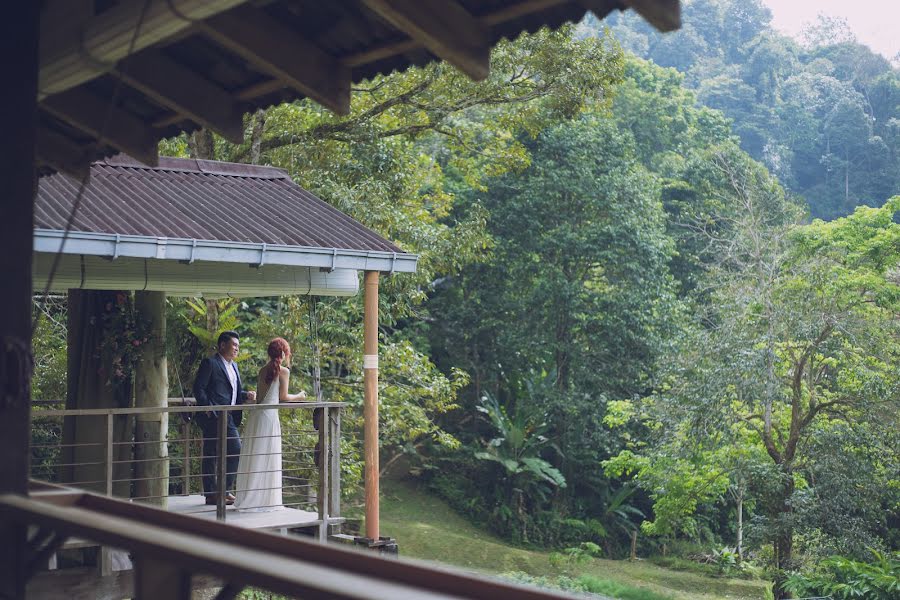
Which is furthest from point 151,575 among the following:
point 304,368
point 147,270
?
point 304,368

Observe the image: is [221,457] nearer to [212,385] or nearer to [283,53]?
[212,385]

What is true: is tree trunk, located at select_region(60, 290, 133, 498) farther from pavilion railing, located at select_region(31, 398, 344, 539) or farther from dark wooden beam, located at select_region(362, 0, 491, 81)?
dark wooden beam, located at select_region(362, 0, 491, 81)

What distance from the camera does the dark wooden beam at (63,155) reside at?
16.0 feet

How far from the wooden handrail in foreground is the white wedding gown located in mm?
5439

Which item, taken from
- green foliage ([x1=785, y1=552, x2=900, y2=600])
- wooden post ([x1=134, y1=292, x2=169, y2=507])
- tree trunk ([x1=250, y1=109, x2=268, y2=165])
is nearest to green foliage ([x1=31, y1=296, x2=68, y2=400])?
wooden post ([x1=134, y1=292, x2=169, y2=507])

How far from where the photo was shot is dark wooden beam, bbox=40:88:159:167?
444 cm

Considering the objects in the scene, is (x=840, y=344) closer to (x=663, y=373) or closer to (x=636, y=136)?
(x=663, y=373)

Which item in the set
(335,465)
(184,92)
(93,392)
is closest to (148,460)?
(93,392)

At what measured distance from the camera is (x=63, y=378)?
488 inches

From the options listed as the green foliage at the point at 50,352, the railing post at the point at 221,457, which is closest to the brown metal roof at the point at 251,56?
the railing post at the point at 221,457

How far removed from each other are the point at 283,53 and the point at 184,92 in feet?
2.52

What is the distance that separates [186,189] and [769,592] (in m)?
12.4

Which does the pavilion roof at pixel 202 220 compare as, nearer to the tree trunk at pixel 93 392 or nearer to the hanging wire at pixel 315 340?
the tree trunk at pixel 93 392

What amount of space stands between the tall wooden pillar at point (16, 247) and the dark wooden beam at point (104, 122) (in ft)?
3.05
